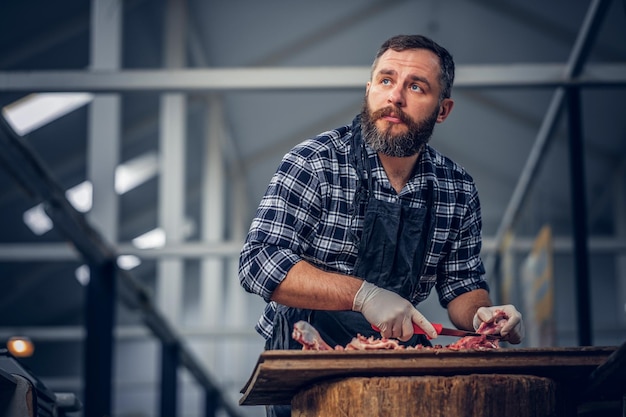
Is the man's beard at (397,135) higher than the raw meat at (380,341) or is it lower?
higher

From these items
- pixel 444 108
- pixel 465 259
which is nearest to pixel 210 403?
pixel 465 259

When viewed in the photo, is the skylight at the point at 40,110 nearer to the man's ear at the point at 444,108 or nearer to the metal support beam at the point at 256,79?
the metal support beam at the point at 256,79

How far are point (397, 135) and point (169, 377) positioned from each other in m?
9.49

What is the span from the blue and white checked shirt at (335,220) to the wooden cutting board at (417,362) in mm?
595

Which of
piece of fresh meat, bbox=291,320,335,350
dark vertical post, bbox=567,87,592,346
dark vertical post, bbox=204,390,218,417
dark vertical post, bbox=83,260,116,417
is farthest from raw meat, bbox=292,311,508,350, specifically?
dark vertical post, bbox=204,390,218,417

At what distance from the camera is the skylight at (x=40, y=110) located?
594 inches

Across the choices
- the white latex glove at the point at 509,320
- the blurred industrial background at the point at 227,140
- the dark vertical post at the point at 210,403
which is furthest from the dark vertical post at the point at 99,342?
the dark vertical post at the point at 210,403

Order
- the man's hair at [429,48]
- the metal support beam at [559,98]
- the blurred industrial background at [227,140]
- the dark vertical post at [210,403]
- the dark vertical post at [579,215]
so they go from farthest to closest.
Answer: the dark vertical post at [210,403] → the blurred industrial background at [227,140] → the dark vertical post at [579,215] → the metal support beam at [559,98] → the man's hair at [429,48]

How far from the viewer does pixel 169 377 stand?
13.0 m

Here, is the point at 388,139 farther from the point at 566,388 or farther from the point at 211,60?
the point at 211,60

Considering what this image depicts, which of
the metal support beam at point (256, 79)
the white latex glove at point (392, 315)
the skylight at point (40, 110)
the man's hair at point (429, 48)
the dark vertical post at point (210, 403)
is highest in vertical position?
the skylight at point (40, 110)

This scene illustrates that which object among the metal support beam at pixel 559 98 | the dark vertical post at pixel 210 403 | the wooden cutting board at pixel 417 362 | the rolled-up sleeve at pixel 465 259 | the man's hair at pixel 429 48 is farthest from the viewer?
the dark vertical post at pixel 210 403

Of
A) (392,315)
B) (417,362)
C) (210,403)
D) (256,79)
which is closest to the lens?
(417,362)

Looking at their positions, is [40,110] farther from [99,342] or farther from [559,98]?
[559,98]
